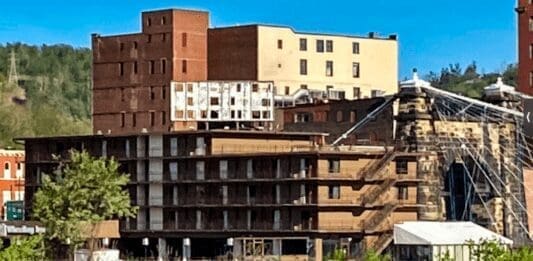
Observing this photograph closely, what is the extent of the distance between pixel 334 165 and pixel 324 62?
38619 millimetres

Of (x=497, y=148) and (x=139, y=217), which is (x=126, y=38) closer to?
(x=139, y=217)

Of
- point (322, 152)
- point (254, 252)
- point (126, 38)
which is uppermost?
point (126, 38)

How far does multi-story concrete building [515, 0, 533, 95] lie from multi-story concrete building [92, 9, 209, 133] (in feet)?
99.0

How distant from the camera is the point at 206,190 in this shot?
122625 mm

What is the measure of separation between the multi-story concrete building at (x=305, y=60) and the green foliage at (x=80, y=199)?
29.8 m

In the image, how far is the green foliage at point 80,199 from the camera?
120 m

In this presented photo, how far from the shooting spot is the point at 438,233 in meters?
110

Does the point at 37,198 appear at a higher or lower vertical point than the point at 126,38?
lower

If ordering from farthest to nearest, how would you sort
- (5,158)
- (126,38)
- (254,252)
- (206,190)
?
(5,158)
(126,38)
(206,190)
(254,252)

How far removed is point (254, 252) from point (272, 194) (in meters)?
5.93

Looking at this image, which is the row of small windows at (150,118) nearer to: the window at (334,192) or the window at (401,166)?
the window at (401,166)

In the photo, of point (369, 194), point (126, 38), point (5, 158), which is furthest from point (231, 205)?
point (5, 158)

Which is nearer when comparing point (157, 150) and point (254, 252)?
point (254, 252)

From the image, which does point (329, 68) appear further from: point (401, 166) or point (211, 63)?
point (401, 166)
